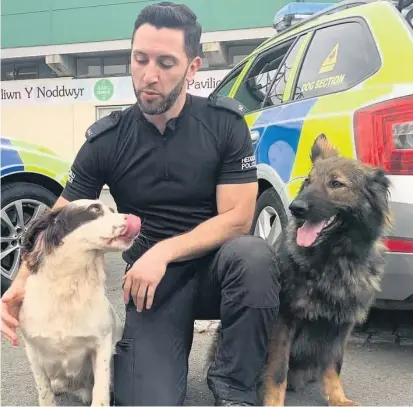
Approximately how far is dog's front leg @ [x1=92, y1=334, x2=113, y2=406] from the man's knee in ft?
1.89

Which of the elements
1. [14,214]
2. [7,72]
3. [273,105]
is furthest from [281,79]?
[7,72]

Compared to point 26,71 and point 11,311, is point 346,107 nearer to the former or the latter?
point 11,311

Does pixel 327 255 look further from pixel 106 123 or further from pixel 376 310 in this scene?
pixel 376 310

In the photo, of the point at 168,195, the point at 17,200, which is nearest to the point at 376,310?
the point at 168,195

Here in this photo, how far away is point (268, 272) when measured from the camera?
2506mm

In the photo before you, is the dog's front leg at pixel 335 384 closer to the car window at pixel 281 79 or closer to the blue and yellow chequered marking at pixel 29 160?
the car window at pixel 281 79

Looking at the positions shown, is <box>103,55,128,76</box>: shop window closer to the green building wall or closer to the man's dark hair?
the green building wall

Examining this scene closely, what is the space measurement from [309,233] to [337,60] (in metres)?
1.36

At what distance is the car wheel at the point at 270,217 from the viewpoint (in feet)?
13.2

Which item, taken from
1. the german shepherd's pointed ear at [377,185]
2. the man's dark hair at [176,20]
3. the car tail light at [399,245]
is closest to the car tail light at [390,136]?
the german shepherd's pointed ear at [377,185]

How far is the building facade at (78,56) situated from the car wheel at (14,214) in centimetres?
1042

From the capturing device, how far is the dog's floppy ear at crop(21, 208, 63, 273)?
2416 millimetres

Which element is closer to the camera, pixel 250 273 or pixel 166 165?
pixel 250 273

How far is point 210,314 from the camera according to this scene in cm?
287
